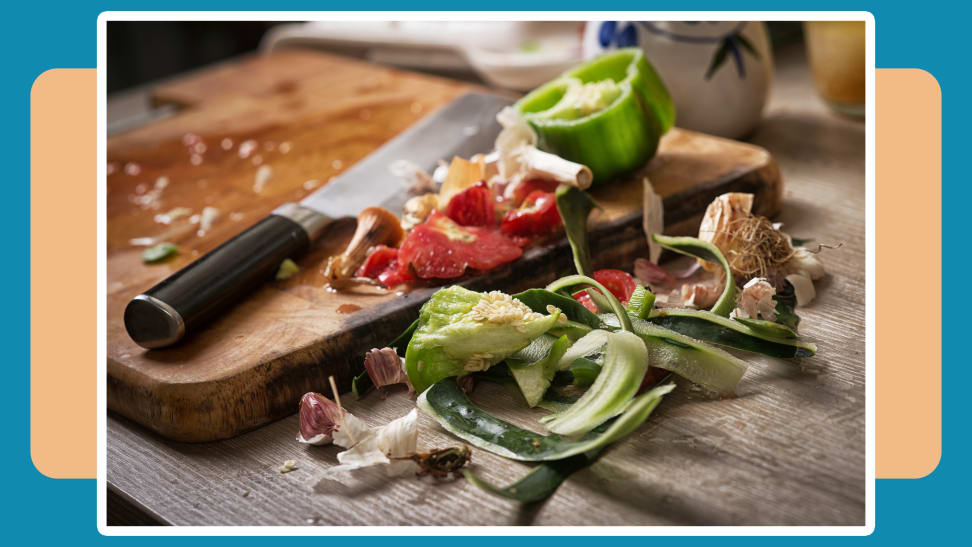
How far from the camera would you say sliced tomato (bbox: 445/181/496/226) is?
131 centimetres

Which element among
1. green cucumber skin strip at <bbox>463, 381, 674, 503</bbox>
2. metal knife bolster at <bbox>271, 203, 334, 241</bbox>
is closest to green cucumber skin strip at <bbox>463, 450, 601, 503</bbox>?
green cucumber skin strip at <bbox>463, 381, 674, 503</bbox>

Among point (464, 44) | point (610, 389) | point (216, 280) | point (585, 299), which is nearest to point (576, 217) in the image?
point (585, 299)

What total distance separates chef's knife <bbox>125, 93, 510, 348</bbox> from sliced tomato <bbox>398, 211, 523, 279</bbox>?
188 mm

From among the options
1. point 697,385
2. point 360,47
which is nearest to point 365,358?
point 697,385

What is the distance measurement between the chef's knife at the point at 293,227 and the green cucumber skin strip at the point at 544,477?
0.45 m

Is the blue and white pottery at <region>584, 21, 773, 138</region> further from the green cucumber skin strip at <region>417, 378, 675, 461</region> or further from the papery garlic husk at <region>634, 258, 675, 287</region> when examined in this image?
the green cucumber skin strip at <region>417, 378, 675, 461</region>

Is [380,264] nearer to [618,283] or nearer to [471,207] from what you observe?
[471,207]

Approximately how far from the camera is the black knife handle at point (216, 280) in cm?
113

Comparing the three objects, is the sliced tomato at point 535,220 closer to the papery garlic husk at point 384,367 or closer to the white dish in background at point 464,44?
the papery garlic husk at point 384,367

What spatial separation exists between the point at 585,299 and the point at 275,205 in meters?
0.63

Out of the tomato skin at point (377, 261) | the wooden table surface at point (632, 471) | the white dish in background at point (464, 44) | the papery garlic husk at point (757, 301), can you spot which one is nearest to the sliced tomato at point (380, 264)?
the tomato skin at point (377, 261)

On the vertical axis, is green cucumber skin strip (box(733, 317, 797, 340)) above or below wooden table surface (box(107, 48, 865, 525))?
above
